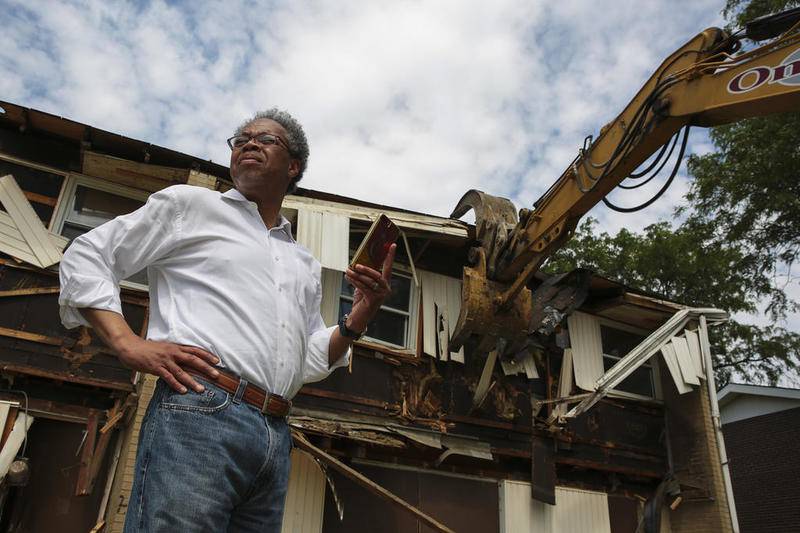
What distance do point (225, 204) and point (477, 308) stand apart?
6968 millimetres

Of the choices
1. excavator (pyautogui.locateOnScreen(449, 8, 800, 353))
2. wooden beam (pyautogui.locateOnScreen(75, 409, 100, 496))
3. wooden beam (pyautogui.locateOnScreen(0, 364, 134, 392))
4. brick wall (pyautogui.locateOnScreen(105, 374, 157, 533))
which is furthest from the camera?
wooden beam (pyautogui.locateOnScreen(0, 364, 134, 392))

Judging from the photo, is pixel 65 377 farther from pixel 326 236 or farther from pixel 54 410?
pixel 326 236

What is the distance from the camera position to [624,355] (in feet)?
41.8

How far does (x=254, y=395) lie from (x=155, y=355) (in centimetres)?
37

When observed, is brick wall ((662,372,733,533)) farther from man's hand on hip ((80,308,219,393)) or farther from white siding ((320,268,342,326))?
man's hand on hip ((80,308,219,393))

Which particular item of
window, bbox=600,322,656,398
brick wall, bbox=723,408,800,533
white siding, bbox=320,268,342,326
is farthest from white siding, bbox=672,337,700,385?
white siding, bbox=320,268,342,326

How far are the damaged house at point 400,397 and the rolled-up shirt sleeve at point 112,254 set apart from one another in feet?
17.9

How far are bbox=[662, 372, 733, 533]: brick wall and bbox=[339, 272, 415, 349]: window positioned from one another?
6.09 metres

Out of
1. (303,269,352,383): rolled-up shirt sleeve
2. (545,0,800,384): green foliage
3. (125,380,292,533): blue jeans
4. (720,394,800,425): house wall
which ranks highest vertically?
(545,0,800,384): green foliage

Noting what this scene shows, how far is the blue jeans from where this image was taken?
1.85 m

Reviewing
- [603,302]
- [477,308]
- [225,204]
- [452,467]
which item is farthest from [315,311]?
[603,302]

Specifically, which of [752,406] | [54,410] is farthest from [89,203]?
[752,406]

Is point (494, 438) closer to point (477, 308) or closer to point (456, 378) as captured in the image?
point (456, 378)

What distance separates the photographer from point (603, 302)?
39.5 ft
